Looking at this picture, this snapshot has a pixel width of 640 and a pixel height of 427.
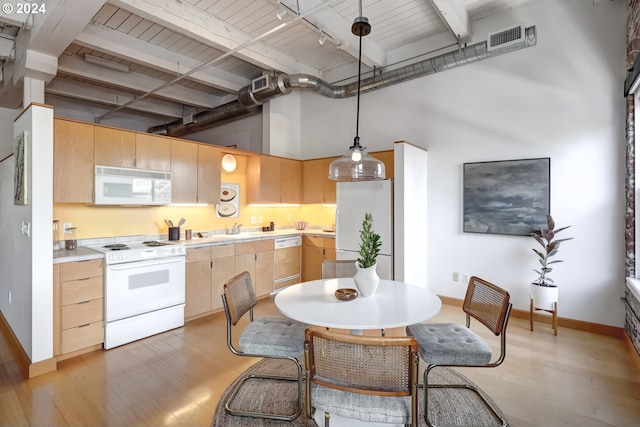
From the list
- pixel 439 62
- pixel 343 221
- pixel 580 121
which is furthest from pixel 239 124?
pixel 580 121

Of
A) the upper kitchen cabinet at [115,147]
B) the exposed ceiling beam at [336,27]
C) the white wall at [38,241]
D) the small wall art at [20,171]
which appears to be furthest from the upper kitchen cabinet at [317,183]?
the small wall art at [20,171]

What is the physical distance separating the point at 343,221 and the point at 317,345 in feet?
10.1

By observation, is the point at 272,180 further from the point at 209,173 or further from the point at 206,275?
the point at 206,275

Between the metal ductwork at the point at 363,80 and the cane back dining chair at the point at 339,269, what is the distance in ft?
9.29

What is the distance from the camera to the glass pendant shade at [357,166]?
8.14 ft

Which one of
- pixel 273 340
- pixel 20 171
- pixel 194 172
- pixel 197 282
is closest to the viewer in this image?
pixel 273 340

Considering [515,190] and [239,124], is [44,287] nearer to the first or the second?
[239,124]

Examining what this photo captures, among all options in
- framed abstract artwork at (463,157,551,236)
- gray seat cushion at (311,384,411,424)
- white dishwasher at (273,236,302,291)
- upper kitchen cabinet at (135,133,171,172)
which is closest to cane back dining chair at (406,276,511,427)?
gray seat cushion at (311,384,411,424)

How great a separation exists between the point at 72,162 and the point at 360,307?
3.14 metres

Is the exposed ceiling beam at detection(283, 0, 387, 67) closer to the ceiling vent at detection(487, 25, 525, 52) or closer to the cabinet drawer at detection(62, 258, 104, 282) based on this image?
the ceiling vent at detection(487, 25, 525, 52)

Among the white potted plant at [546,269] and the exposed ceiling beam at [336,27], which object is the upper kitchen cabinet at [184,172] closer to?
the exposed ceiling beam at [336,27]

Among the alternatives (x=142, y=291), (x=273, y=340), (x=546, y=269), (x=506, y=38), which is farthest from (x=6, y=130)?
(x=546, y=269)

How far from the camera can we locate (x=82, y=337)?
114 inches

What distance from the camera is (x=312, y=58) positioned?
5.10m
